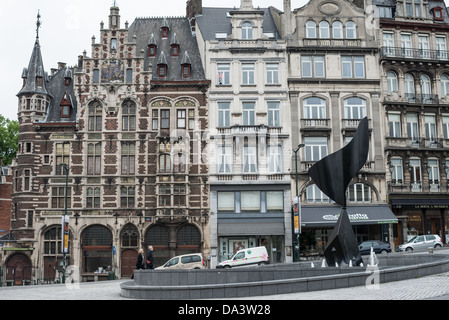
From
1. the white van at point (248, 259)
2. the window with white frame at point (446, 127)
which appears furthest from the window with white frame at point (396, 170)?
the white van at point (248, 259)

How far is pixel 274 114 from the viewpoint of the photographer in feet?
127

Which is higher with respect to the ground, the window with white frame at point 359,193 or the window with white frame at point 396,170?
the window with white frame at point 396,170

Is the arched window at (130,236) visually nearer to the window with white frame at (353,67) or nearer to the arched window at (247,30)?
the arched window at (247,30)

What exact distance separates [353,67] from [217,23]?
11.4m

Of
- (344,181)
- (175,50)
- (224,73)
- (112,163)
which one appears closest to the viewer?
(344,181)

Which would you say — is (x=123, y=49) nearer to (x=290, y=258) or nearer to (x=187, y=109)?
(x=187, y=109)

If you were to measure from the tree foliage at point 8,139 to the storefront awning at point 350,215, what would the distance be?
1242 inches

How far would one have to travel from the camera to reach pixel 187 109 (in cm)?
3847

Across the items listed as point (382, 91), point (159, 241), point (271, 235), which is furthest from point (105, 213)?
point (382, 91)

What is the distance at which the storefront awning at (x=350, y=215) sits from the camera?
36.2 m

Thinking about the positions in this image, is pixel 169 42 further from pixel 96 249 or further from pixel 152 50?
pixel 96 249

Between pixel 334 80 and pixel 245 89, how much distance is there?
21.9 feet

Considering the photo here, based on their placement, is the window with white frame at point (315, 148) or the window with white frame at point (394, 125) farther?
the window with white frame at point (394, 125)

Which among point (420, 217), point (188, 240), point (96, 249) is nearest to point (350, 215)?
point (420, 217)
